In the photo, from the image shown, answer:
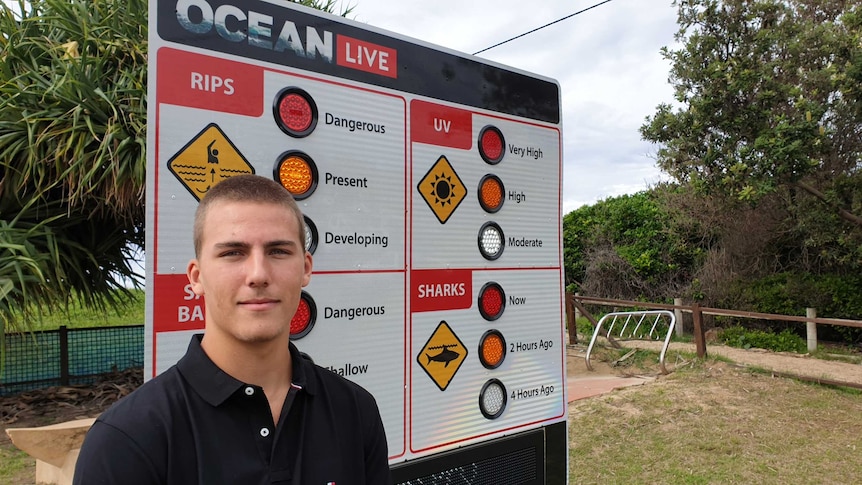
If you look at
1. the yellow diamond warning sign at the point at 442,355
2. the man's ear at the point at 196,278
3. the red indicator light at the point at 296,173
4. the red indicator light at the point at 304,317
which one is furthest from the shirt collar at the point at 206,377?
the yellow diamond warning sign at the point at 442,355

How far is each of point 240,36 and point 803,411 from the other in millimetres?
6936

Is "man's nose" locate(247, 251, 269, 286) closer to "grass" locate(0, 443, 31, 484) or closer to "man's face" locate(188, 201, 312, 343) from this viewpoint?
"man's face" locate(188, 201, 312, 343)

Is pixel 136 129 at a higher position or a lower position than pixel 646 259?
higher

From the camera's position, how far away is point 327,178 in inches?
78.2

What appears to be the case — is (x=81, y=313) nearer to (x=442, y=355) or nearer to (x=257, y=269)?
(x=442, y=355)

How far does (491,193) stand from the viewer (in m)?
2.49

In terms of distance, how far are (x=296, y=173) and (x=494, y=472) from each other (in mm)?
1477

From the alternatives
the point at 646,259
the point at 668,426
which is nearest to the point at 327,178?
the point at 668,426

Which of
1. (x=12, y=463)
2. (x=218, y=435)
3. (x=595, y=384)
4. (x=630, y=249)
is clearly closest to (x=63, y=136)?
(x=12, y=463)

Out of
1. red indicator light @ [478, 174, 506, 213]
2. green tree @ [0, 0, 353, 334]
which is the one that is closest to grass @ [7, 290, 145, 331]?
green tree @ [0, 0, 353, 334]

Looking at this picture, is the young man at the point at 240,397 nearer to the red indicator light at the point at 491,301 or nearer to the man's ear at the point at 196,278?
the man's ear at the point at 196,278

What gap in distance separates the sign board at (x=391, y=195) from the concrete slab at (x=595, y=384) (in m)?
4.55

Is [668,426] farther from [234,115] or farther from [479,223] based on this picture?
[234,115]

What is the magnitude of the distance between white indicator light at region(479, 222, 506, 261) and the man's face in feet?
4.15
